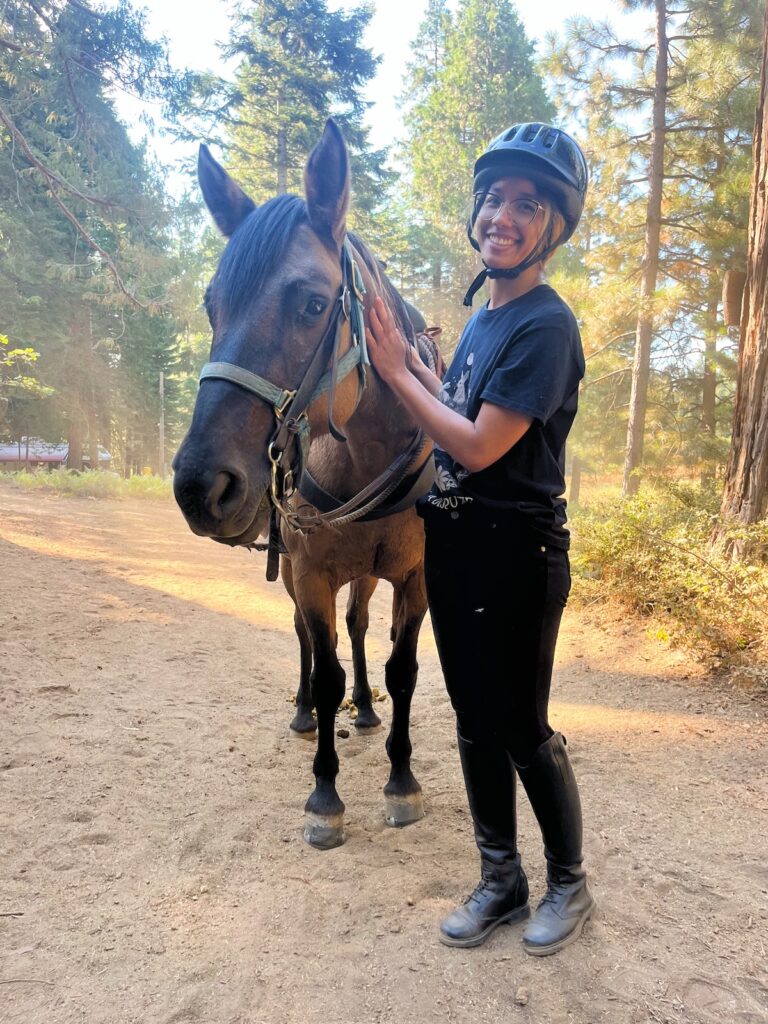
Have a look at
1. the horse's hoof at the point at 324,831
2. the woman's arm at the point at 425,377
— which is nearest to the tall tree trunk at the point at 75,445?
the horse's hoof at the point at 324,831

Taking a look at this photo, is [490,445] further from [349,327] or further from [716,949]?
[716,949]

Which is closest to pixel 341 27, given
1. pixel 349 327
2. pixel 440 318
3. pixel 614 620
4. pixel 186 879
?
pixel 440 318

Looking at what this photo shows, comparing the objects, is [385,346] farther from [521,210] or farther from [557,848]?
[557,848]

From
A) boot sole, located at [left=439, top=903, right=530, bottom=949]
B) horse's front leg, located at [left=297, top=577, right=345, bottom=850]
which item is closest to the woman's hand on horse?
horse's front leg, located at [left=297, top=577, right=345, bottom=850]

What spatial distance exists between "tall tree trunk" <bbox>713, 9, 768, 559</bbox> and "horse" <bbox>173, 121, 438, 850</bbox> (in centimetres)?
377

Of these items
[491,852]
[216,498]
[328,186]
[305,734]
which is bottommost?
[305,734]

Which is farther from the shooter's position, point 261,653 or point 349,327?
point 261,653

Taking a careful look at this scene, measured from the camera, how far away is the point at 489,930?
1.95 metres

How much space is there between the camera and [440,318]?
2053cm

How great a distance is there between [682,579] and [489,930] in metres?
3.56

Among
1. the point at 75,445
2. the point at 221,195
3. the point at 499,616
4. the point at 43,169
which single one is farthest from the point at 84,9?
the point at 75,445

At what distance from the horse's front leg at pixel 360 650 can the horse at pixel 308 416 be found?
1142 mm

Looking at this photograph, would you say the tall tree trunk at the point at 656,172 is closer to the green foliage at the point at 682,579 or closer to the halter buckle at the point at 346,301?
the green foliage at the point at 682,579

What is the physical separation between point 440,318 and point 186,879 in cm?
2014
